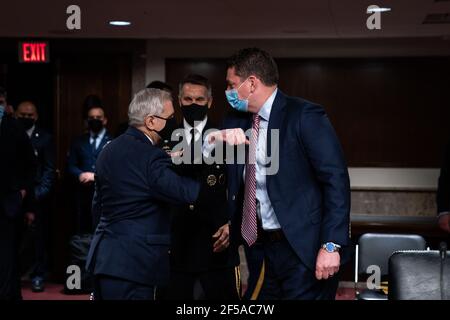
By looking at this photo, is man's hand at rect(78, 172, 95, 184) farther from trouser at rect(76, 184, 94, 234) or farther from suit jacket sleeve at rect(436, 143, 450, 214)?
suit jacket sleeve at rect(436, 143, 450, 214)

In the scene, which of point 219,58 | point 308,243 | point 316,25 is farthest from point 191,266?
point 219,58

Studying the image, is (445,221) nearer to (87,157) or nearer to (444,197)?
(444,197)

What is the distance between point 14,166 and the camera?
5805 mm

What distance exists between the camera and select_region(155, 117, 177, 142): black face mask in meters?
4.17

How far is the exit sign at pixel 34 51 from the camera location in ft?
28.9

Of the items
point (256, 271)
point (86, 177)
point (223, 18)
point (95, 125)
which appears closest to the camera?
point (256, 271)

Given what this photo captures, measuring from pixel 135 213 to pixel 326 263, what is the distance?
90 centimetres

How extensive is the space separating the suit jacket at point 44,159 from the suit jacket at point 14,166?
2.10 metres

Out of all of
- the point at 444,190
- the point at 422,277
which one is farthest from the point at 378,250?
the point at 422,277

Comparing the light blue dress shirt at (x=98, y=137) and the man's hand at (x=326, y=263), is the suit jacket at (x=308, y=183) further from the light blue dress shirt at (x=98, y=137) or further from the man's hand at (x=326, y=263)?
the light blue dress shirt at (x=98, y=137)

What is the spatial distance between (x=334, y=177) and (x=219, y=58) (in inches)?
232

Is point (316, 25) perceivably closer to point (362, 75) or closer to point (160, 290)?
point (362, 75)

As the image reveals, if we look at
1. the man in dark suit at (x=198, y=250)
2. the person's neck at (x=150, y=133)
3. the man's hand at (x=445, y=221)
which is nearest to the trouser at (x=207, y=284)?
the man in dark suit at (x=198, y=250)

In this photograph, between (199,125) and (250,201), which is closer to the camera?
(250,201)
